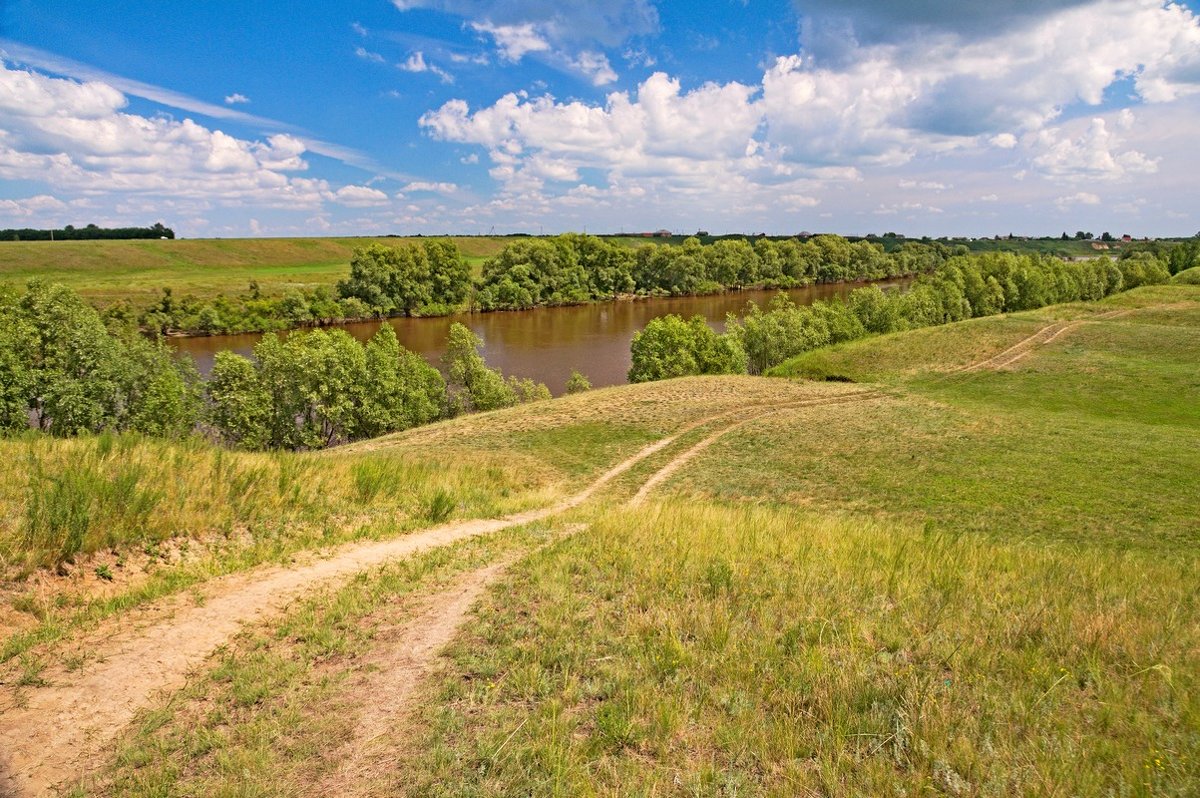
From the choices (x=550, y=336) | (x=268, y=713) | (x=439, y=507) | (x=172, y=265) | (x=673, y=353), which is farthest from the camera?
(x=172, y=265)

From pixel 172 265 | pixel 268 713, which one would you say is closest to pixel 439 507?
pixel 268 713

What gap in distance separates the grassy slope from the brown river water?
22795mm

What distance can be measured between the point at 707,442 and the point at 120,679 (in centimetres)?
2150

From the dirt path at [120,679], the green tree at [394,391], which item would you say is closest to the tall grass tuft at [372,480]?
the dirt path at [120,679]

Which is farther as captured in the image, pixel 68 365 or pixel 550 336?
pixel 550 336

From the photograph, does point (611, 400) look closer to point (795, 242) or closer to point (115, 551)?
point (115, 551)

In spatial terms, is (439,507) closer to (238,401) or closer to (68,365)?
(238,401)

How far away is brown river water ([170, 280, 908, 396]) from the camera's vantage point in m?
60.0

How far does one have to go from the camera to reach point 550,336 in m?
77.2

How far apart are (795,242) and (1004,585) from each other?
145m

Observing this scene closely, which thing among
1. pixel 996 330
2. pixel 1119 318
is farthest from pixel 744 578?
pixel 1119 318

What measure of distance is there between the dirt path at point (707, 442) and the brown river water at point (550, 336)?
81.1 feet

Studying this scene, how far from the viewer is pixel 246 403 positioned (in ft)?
122

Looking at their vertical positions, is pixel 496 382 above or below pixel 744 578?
below
